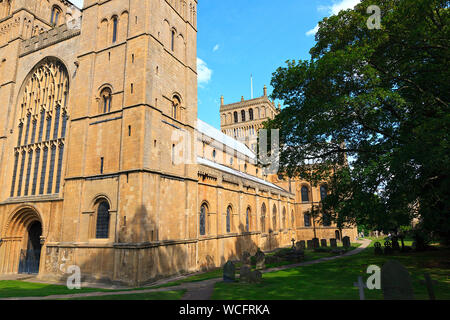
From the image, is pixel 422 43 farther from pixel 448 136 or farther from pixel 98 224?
pixel 98 224

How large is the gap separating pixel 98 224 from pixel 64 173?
5.38 metres

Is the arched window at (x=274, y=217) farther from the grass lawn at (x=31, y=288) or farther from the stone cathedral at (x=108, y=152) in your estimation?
the grass lawn at (x=31, y=288)

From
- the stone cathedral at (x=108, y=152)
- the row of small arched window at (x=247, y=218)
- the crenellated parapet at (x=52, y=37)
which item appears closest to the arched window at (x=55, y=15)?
the stone cathedral at (x=108, y=152)

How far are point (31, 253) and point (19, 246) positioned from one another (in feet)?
4.25

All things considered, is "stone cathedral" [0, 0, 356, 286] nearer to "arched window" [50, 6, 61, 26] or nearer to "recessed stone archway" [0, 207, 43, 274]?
Answer: "recessed stone archway" [0, 207, 43, 274]

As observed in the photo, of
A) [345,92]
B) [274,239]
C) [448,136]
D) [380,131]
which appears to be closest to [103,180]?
[345,92]

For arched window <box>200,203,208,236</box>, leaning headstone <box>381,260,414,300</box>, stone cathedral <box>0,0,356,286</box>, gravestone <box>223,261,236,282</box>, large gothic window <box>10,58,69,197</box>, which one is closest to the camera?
leaning headstone <box>381,260,414,300</box>

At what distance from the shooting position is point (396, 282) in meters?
8.00

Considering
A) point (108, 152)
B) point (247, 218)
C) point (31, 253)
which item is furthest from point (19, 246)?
point (247, 218)

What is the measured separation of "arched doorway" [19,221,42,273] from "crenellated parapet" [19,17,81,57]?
1602 centimetres

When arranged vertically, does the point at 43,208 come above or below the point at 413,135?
below

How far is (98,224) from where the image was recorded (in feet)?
62.3

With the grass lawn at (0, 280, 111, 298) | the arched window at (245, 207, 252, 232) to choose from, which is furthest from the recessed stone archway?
A: the arched window at (245, 207, 252, 232)

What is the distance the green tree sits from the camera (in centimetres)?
1207
